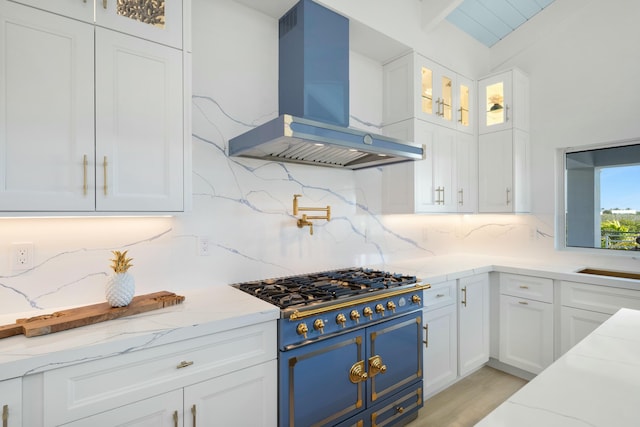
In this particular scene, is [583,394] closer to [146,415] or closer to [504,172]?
[146,415]

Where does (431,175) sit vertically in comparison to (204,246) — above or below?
above

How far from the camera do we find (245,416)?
153cm

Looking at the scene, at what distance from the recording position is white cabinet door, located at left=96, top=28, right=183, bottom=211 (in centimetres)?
148

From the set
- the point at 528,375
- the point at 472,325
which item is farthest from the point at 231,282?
the point at 528,375

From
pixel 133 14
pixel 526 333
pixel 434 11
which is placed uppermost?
pixel 434 11

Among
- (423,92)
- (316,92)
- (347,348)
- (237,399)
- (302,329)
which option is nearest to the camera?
(237,399)

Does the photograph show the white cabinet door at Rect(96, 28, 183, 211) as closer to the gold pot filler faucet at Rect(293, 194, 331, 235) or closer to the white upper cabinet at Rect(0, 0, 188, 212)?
the white upper cabinet at Rect(0, 0, 188, 212)

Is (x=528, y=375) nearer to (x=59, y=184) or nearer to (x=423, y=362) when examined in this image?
(x=423, y=362)

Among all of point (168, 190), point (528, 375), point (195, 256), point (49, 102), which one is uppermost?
point (49, 102)

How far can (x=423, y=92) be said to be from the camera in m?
2.97

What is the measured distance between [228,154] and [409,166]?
4.93 ft

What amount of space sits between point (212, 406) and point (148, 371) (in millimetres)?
331

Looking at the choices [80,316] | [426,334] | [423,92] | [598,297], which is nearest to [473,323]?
[426,334]

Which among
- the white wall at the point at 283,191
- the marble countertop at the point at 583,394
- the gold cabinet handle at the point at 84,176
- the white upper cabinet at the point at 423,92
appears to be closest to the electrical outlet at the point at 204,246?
the white wall at the point at 283,191
